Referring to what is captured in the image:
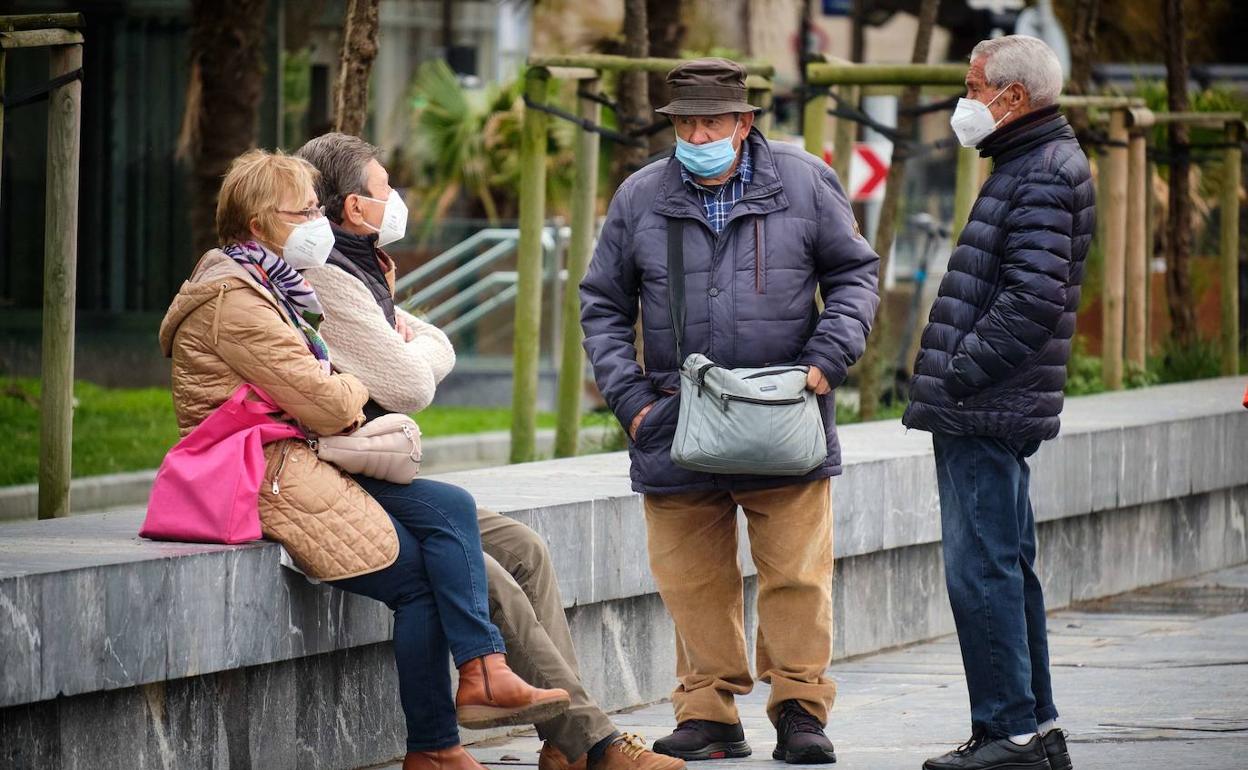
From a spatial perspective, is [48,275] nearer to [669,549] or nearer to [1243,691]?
[669,549]

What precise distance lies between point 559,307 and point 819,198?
12.6 meters

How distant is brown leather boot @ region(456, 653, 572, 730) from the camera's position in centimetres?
553

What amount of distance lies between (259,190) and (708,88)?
1.23 meters

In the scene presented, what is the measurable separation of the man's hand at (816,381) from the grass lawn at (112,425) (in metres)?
5.75

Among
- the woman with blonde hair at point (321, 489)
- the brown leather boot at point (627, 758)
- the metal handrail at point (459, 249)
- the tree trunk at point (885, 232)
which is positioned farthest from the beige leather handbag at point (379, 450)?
the metal handrail at point (459, 249)

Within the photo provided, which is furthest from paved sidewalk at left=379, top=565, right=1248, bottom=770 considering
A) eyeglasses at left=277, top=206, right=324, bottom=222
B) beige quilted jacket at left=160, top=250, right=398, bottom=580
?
eyeglasses at left=277, top=206, right=324, bottom=222

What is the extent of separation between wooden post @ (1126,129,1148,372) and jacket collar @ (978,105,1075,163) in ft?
23.6

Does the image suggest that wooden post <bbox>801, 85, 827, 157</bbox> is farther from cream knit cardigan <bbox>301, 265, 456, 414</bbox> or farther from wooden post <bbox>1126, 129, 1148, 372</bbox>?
cream knit cardigan <bbox>301, 265, 456, 414</bbox>

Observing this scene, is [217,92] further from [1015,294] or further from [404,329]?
[1015,294]

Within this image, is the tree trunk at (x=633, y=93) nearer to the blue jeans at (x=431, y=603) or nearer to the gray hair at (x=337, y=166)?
the gray hair at (x=337, y=166)

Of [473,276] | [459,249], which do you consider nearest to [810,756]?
[473,276]

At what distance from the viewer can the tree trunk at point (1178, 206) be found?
47.6 feet

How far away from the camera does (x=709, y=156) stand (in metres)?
6.05

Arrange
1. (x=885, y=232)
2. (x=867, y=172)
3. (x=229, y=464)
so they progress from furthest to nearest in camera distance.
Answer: (x=867, y=172)
(x=885, y=232)
(x=229, y=464)
